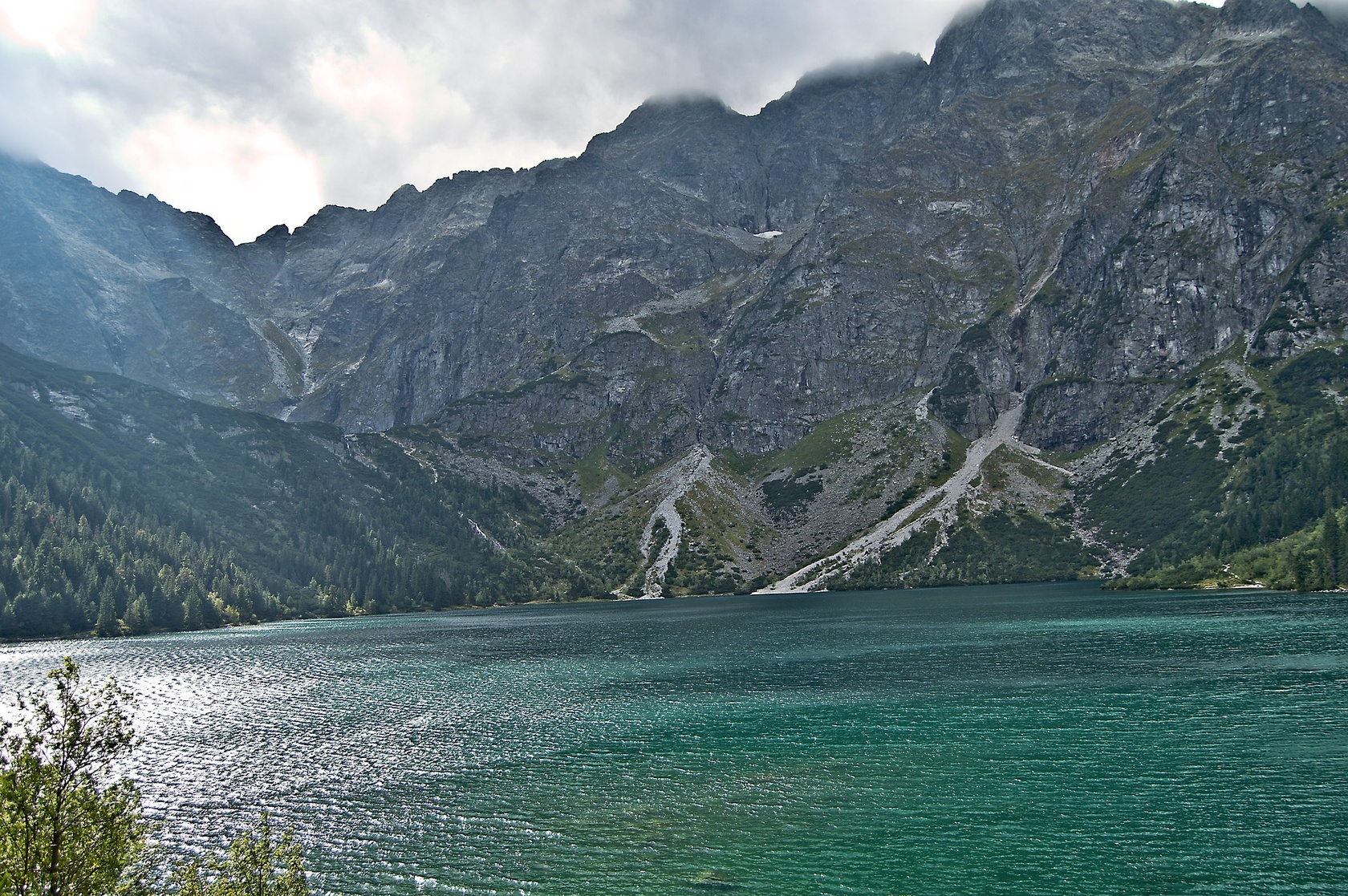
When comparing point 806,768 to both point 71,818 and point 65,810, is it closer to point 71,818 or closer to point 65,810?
point 71,818

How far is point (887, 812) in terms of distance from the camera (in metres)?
50.2

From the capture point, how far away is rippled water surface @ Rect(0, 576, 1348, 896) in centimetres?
4256

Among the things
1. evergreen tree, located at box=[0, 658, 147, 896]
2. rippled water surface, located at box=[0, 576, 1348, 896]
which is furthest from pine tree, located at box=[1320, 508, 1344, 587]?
evergreen tree, located at box=[0, 658, 147, 896]

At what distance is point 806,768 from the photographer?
61344 millimetres

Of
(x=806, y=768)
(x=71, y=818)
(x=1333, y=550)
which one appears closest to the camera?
(x=71, y=818)

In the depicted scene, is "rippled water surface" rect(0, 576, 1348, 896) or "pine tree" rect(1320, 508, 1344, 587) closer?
"rippled water surface" rect(0, 576, 1348, 896)

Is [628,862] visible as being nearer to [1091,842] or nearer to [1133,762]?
[1091,842]

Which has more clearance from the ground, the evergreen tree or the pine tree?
the evergreen tree

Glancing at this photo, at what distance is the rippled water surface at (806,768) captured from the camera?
42.6 m

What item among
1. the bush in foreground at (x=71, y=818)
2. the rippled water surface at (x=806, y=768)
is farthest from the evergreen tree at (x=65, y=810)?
the rippled water surface at (x=806, y=768)

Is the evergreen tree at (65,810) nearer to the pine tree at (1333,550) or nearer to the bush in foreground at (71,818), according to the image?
the bush in foreground at (71,818)

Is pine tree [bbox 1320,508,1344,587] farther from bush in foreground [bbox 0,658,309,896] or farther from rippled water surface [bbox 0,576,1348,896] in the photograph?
bush in foreground [bbox 0,658,309,896]

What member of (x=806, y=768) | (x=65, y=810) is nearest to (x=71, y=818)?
(x=65, y=810)

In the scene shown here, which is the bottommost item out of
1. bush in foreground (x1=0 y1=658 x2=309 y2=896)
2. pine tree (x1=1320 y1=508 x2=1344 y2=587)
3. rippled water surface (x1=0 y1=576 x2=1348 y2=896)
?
rippled water surface (x1=0 y1=576 x2=1348 y2=896)
